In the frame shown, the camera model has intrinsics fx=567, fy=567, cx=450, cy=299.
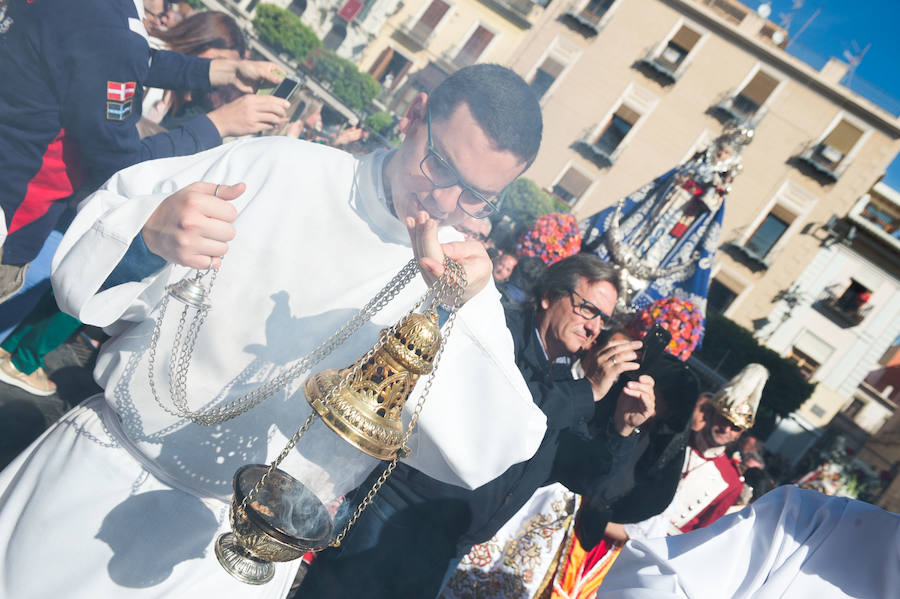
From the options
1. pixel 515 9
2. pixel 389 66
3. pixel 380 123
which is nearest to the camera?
pixel 380 123

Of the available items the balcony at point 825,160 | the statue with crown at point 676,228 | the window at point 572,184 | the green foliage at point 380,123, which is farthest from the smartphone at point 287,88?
the balcony at point 825,160

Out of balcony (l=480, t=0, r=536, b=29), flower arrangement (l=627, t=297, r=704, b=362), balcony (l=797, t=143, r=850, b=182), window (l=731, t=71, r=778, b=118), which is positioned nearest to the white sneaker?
flower arrangement (l=627, t=297, r=704, b=362)

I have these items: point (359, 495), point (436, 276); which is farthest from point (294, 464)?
point (436, 276)

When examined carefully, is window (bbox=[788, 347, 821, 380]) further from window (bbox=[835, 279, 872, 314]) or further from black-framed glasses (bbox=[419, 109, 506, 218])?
black-framed glasses (bbox=[419, 109, 506, 218])

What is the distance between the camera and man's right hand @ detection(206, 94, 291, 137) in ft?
7.25

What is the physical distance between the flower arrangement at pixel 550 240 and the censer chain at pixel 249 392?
3031 mm

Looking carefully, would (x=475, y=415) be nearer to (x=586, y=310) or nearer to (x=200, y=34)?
(x=586, y=310)

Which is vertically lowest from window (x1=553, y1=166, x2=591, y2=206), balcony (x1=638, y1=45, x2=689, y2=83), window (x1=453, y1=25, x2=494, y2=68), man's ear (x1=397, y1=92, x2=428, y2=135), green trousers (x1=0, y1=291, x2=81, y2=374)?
green trousers (x1=0, y1=291, x2=81, y2=374)

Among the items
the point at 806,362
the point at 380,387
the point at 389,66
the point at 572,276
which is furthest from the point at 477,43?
the point at 380,387

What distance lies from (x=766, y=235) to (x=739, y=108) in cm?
481

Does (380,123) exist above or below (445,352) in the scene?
above

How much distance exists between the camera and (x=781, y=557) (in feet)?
6.36

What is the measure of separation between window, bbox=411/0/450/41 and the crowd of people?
887 inches

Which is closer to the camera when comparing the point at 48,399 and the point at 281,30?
the point at 48,399
